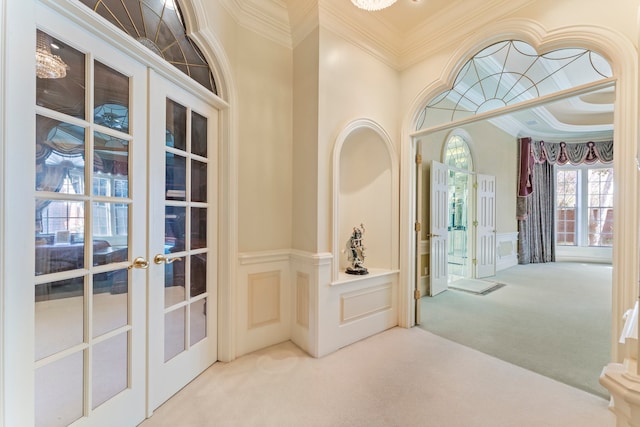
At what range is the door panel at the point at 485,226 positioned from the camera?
5.36m

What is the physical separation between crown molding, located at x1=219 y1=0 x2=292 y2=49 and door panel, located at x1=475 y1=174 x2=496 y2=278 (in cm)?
463

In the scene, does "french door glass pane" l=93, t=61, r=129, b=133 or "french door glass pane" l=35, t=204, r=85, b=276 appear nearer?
"french door glass pane" l=35, t=204, r=85, b=276

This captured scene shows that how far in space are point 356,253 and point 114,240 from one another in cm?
207

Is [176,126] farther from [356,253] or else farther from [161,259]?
[356,253]

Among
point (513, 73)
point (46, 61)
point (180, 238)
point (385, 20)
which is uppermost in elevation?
point (385, 20)

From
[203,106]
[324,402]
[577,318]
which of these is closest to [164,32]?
[203,106]

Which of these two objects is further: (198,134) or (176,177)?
(198,134)

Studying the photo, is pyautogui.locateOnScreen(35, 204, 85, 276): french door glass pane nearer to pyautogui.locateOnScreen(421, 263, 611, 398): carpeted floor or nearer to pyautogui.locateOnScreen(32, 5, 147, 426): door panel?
pyautogui.locateOnScreen(32, 5, 147, 426): door panel

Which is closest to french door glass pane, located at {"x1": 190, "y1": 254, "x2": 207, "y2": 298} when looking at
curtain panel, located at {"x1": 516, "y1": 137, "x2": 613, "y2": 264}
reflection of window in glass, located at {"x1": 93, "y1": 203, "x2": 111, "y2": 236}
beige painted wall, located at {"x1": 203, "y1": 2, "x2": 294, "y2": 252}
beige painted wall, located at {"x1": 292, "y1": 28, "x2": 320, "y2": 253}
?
beige painted wall, located at {"x1": 203, "y1": 2, "x2": 294, "y2": 252}

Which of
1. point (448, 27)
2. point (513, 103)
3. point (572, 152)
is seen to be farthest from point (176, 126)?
point (572, 152)

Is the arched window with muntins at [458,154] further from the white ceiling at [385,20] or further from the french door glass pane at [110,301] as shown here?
the french door glass pane at [110,301]

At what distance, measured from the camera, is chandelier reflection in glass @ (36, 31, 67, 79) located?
46.4 inches

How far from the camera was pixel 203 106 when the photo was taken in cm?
213

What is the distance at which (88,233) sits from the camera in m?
1.38
